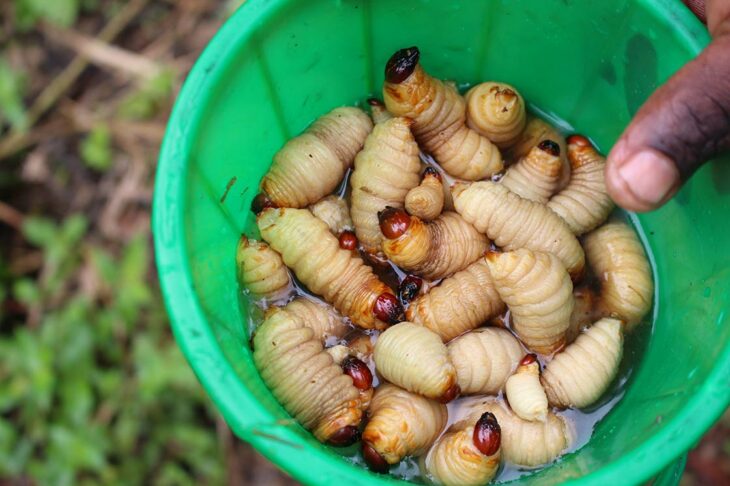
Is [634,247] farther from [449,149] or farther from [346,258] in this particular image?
[346,258]

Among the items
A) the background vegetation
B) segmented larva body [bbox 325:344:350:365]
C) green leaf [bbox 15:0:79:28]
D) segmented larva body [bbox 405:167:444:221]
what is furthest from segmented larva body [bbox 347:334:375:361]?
green leaf [bbox 15:0:79:28]

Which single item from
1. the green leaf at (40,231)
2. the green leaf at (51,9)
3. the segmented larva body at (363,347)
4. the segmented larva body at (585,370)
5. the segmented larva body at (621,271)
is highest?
the segmented larva body at (621,271)

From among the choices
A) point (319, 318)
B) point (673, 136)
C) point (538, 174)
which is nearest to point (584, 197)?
point (538, 174)

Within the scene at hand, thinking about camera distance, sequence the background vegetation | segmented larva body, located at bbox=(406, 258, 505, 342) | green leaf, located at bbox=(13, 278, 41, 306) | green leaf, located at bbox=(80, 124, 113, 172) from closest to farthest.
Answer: segmented larva body, located at bbox=(406, 258, 505, 342) < the background vegetation < green leaf, located at bbox=(13, 278, 41, 306) < green leaf, located at bbox=(80, 124, 113, 172)

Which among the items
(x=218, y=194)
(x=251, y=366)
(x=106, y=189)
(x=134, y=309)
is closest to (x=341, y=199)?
(x=218, y=194)

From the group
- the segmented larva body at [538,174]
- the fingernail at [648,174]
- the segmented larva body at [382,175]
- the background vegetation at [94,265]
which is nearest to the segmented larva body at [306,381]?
the segmented larva body at [382,175]

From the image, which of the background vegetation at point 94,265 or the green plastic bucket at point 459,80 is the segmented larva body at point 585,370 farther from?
the background vegetation at point 94,265

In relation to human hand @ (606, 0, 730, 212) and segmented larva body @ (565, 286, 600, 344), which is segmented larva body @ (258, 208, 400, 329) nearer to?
segmented larva body @ (565, 286, 600, 344)
